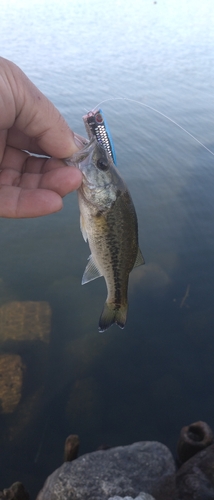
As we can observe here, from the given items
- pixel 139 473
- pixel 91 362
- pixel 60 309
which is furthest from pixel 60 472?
pixel 60 309

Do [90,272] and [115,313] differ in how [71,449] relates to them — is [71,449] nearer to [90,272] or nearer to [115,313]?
[115,313]

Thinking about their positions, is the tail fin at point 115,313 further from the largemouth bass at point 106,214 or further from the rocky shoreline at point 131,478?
the rocky shoreline at point 131,478

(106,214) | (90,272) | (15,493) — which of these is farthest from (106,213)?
(15,493)

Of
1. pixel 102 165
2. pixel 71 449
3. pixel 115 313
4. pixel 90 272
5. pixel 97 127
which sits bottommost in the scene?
pixel 71 449

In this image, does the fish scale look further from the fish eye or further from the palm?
the palm

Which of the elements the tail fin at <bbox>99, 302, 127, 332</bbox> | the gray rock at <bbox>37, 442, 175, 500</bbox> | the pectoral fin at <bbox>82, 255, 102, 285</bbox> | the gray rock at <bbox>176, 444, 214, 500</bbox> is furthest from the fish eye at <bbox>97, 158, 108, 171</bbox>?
the gray rock at <bbox>176, 444, 214, 500</bbox>

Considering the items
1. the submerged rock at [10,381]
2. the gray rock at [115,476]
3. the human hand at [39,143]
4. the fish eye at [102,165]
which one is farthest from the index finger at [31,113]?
the submerged rock at [10,381]

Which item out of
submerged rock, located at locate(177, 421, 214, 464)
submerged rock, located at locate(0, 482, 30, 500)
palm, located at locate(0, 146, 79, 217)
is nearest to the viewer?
palm, located at locate(0, 146, 79, 217)
